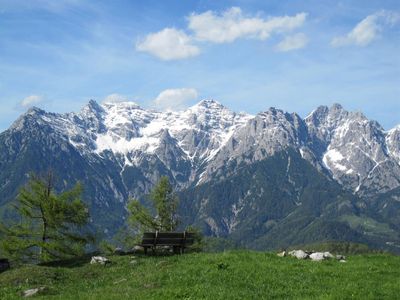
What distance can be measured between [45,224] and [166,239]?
63.0 feet

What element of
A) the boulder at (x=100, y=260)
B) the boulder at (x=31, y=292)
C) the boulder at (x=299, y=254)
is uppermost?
the boulder at (x=299, y=254)

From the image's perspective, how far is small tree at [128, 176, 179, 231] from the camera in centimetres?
6994

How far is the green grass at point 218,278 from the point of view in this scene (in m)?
22.8

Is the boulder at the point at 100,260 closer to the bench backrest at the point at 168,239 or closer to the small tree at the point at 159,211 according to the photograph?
the bench backrest at the point at 168,239

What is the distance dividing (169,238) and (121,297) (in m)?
15.9

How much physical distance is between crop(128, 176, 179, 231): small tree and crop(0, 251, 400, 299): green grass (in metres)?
34.8

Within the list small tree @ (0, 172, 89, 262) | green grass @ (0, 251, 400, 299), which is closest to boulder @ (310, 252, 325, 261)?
green grass @ (0, 251, 400, 299)

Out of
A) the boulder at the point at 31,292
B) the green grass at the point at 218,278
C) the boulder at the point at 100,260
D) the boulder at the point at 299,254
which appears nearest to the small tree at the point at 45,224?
the boulder at the point at 100,260

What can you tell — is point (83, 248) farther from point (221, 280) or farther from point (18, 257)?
point (221, 280)

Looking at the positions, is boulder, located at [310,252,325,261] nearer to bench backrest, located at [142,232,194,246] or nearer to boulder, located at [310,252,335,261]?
boulder, located at [310,252,335,261]

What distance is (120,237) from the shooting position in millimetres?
74812

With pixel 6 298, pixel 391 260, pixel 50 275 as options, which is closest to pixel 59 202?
pixel 50 275

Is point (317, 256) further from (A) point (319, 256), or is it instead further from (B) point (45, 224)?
(B) point (45, 224)

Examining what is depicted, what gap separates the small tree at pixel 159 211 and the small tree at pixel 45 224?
1629 cm
